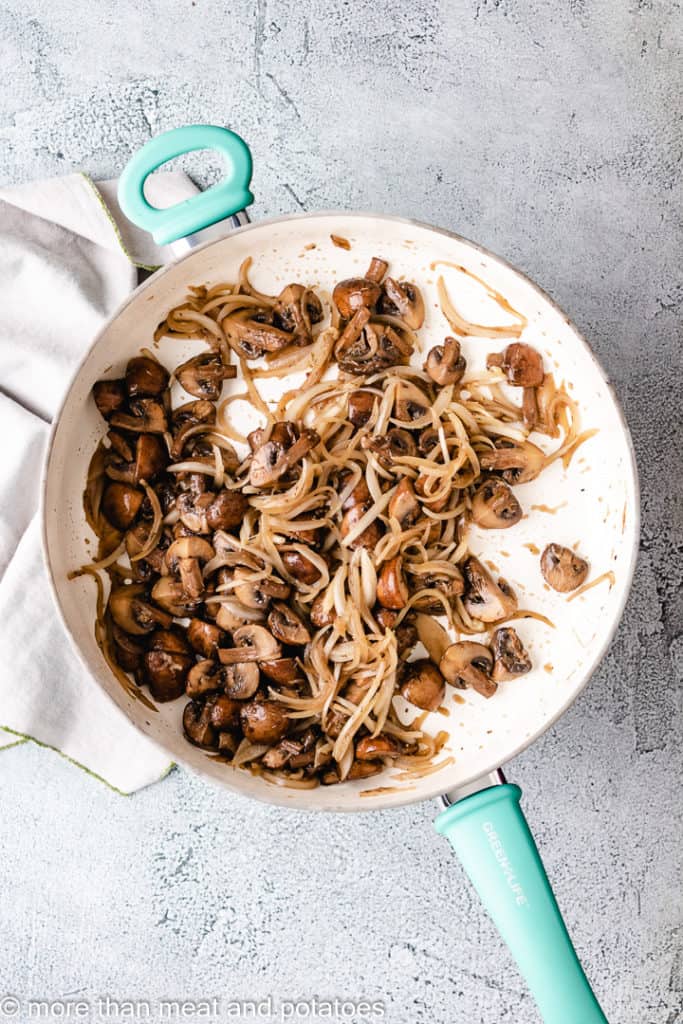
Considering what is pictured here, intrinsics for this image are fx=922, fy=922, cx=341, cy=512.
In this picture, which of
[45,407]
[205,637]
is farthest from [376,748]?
[45,407]

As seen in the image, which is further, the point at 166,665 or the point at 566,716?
the point at 566,716

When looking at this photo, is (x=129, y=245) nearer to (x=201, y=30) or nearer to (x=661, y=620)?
(x=201, y=30)

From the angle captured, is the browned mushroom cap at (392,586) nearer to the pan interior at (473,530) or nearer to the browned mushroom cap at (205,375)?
the pan interior at (473,530)

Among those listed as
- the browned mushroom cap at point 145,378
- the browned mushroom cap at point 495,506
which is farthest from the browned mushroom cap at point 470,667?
the browned mushroom cap at point 145,378

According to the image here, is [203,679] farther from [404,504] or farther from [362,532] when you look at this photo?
[404,504]

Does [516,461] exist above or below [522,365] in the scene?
below

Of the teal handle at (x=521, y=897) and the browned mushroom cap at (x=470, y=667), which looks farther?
the browned mushroom cap at (x=470, y=667)

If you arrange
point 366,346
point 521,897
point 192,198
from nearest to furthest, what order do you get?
point 521,897 → point 192,198 → point 366,346
